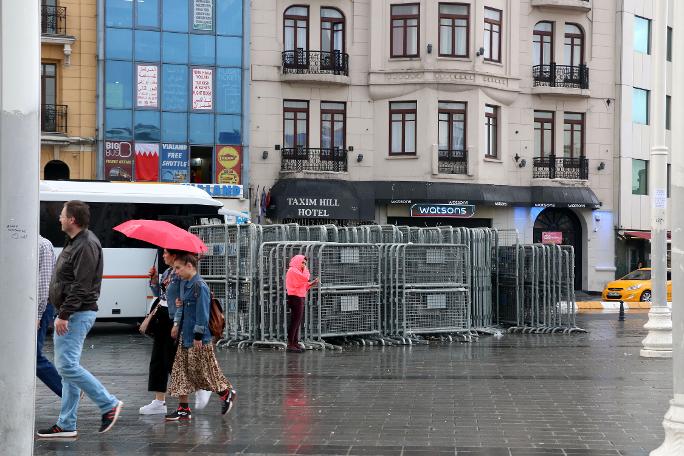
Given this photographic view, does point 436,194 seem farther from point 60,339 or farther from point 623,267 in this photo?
point 60,339

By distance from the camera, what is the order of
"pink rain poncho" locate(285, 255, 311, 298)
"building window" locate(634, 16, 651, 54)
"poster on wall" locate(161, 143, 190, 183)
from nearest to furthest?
"pink rain poncho" locate(285, 255, 311, 298), "poster on wall" locate(161, 143, 190, 183), "building window" locate(634, 16, 651, 54)

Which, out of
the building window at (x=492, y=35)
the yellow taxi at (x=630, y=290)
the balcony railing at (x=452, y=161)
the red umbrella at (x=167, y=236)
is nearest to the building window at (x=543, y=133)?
A: the building window at (x=492, y=35)

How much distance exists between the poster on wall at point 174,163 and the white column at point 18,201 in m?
30.7

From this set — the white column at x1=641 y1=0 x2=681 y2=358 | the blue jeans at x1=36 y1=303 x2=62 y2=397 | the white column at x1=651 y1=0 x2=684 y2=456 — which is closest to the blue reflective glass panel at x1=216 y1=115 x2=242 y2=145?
the white column at x1=641 y1=0 x2=681 y2=358

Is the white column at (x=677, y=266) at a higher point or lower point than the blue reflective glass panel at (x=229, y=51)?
lower

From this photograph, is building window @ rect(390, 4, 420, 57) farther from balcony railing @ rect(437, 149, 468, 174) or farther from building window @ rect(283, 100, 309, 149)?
building window @ rect(283, 100, 309, 149)

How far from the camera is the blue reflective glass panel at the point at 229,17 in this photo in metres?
36.3

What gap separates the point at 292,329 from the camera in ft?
58.3

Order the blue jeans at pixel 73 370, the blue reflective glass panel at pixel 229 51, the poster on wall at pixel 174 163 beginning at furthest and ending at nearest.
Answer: the blue reflective glass panel at pixel 229 51
the poster on wall at pixel 174 163
the blue jeans at pixel 73 370

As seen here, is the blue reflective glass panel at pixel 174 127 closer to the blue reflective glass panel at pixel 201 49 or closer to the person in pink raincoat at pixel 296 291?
the blue reflective glass panel at pixel 201 49

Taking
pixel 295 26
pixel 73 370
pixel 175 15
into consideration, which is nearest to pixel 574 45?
pixel 295 26

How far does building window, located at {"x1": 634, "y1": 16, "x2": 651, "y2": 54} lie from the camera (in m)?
42.5

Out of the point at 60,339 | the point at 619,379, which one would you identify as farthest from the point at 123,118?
the point at 60,339

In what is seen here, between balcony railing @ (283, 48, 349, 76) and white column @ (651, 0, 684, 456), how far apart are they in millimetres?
30215
